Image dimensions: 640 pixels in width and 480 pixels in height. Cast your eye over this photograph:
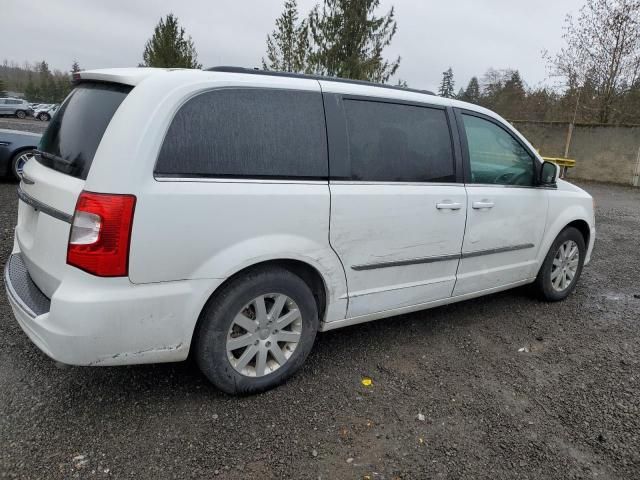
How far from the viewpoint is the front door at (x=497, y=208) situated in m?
3.54

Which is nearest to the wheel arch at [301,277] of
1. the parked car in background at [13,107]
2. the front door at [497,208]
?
the front door at [497,208]

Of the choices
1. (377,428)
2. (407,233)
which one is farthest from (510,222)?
(377,428)

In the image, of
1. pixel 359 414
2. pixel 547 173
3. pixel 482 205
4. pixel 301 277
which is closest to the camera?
pixel 359 414

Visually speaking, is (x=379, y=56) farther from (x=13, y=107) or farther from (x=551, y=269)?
(x=13, y=107)

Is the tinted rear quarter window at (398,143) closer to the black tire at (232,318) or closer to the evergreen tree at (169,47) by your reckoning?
the black tire at (232,318)

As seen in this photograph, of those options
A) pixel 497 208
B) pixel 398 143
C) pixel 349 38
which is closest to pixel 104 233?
pixel 398 143

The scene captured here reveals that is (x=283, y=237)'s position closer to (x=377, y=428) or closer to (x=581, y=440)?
(x=377, y=428)

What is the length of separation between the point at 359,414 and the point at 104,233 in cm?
165

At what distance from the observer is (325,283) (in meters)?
2.85

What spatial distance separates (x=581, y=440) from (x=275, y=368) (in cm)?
172

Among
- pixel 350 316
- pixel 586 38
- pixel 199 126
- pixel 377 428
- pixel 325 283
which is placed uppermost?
pixel 586 38

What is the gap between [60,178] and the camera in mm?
2412

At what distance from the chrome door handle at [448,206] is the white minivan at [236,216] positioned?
0.5 inches

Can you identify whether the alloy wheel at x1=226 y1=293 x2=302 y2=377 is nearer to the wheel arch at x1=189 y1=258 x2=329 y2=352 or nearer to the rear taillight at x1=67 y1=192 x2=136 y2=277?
the wheel arch at x1=189 y1=258 x2=329 y2=352
